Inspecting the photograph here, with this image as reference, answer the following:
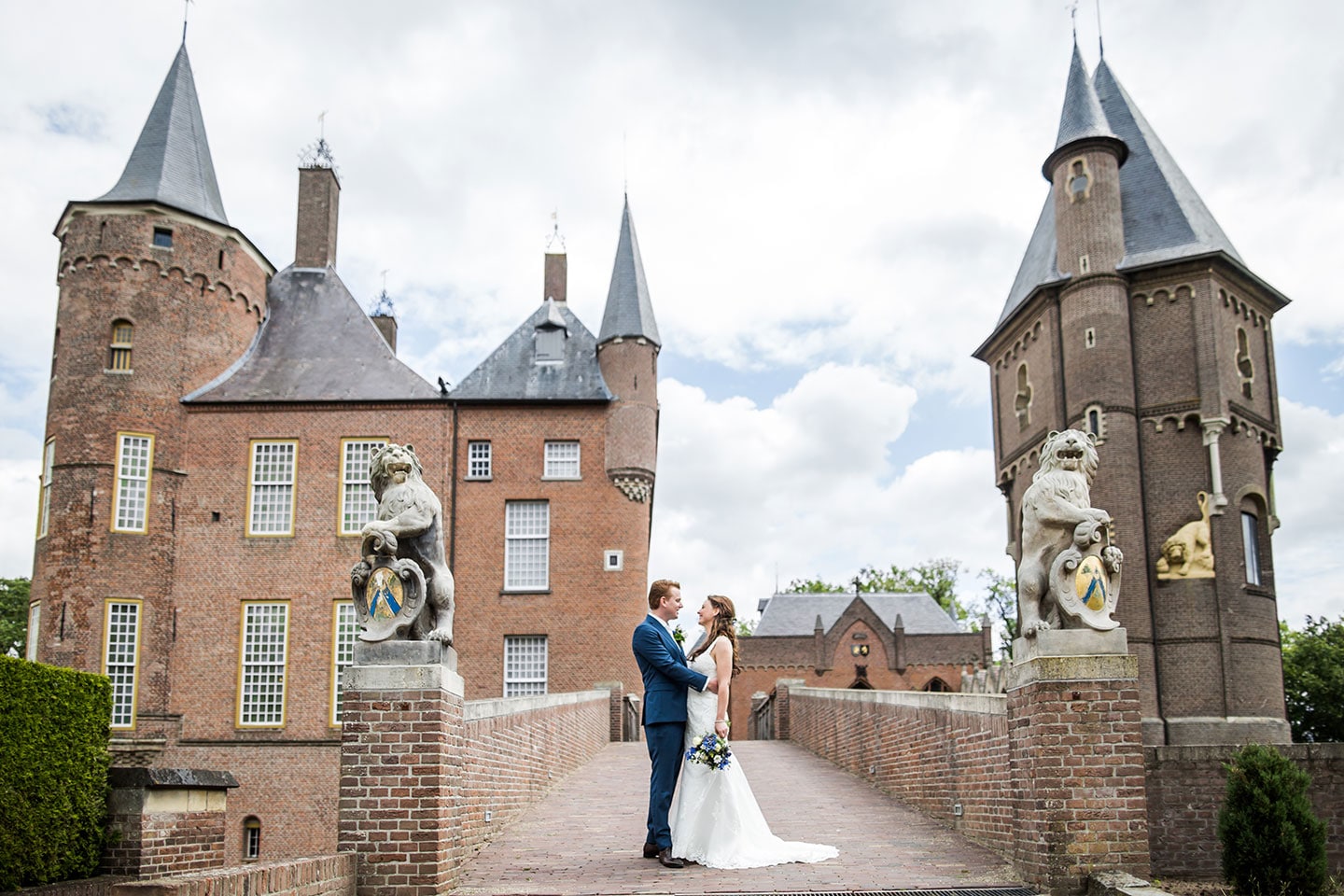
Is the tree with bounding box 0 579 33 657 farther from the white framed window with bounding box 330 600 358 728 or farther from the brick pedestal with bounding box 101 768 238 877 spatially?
the brick pedestal with bounding box 101 768 238 877

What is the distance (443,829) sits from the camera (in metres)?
9.26

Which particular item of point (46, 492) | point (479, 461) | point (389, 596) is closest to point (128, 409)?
point (46, 492)

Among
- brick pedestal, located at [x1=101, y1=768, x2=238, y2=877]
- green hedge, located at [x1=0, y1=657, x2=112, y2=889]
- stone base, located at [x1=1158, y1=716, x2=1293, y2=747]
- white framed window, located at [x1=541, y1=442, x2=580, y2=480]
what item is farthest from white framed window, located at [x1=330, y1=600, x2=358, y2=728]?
stone base, located at [x1=1158, y1=716, x2=1293, y2=747]

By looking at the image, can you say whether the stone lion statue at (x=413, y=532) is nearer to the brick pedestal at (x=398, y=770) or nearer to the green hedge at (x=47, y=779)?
the brick pedestal at (x=398, y=770)

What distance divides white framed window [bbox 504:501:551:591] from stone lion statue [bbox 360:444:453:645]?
21.9 meters

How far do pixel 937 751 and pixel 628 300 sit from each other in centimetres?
2226

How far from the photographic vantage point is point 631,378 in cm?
3250

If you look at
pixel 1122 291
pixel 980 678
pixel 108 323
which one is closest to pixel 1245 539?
pixel 1122 291

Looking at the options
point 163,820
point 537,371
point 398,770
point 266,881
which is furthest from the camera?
point 537,371

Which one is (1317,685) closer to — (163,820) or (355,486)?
(355,486)

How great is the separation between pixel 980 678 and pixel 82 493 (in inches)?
1054

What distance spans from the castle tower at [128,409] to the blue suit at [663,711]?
23.4 meters

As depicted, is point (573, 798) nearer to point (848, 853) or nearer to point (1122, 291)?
point (848, 853)

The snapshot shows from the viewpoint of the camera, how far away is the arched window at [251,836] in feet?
94.6
